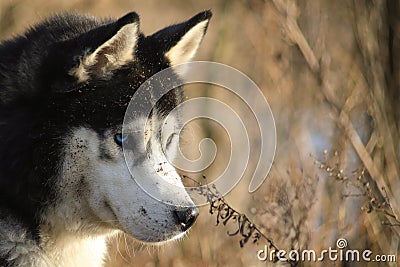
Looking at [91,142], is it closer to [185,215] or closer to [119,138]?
[119,138]

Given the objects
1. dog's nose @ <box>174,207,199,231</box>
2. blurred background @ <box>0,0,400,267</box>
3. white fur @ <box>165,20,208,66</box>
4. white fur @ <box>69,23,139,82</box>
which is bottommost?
blurred background @ <box>0,0,400,267</box>

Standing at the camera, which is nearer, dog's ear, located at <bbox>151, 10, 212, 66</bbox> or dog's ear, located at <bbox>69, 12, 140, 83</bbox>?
dog's ear, located at <bbox>69, 12, 140, 83</bbox>

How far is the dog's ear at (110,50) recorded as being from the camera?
3.00 m

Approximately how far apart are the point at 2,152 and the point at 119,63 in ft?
1.92

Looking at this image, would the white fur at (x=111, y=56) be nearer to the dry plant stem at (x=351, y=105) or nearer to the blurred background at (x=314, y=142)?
the blurred background at (x=314, y=142)

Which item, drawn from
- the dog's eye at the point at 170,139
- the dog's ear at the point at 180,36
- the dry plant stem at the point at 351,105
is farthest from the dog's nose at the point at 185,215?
the dry plant stem at the point at 351,105

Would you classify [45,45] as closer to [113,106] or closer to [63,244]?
[113,106]

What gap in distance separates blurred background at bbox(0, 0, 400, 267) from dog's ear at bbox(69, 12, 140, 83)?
0.78 meters

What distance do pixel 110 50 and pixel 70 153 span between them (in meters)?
0.44

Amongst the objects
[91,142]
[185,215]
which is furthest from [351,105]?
[91,142]

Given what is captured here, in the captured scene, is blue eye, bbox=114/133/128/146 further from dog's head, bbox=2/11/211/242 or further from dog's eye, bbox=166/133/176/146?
dog's eye, bbox=166/133/176/146

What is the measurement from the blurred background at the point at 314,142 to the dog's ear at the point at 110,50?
0.78m

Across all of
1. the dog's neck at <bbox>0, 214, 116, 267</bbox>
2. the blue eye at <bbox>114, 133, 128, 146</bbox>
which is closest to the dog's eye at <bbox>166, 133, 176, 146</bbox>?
the blue eye at <bbox>114, 133, 128, 146</bbox>

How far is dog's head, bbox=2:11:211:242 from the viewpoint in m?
3.06
